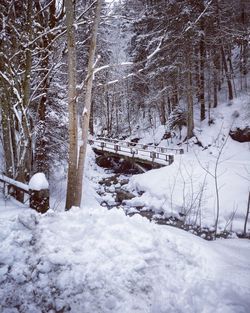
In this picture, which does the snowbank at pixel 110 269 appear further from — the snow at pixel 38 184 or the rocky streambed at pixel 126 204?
the rocky streambed at pixel 126 204

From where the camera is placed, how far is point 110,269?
378cm

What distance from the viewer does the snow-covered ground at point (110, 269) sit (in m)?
3.31

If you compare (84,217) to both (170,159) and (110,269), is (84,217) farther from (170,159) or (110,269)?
(170,159)

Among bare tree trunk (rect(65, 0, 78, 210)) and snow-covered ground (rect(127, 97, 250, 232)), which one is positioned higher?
bare tree trunk (rect(65, 0, 78, 210))

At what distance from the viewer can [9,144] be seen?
8.90 m

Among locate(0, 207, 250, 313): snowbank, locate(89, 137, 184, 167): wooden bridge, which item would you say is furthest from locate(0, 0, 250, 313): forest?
locate(89, 137, 184, 167): wooden bridge

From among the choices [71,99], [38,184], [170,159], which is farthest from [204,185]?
[38,184]

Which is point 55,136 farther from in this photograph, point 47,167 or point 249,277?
point 249,277

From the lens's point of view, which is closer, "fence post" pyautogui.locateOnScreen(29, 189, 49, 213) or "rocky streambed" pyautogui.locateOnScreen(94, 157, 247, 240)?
"fence post" pyautogui.locateOnScreen(29, 189, 49, 213)

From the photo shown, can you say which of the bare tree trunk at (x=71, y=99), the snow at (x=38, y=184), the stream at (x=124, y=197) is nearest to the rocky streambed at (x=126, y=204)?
the stream at (x=124, y=197)

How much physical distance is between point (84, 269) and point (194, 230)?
845cm

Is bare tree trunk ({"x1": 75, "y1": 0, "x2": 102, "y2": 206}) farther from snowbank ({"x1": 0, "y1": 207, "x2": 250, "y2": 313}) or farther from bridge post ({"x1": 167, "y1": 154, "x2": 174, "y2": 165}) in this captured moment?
bridge post ({"x1": 167, "y1": 154, "x2": 174, "y2": 165})

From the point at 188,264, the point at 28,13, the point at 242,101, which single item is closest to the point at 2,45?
the point at 28,13

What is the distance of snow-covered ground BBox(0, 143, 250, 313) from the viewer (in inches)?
130
